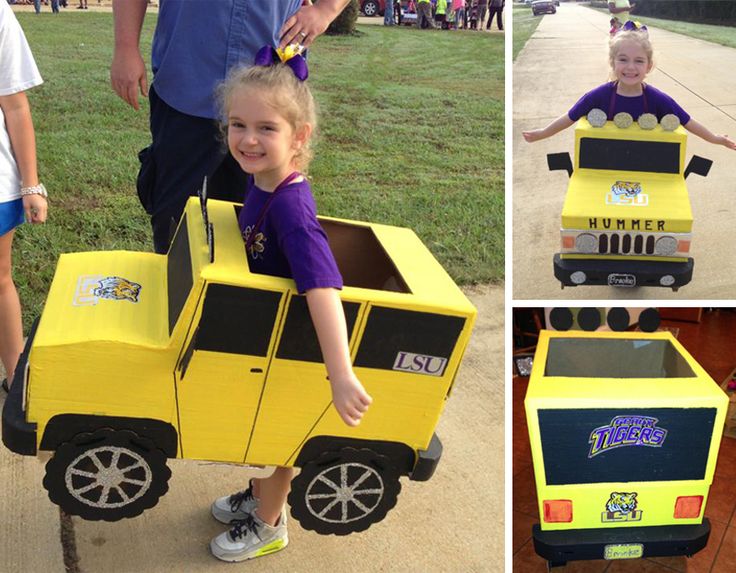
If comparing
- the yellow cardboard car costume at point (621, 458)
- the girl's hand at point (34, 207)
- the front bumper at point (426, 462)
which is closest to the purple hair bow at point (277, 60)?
the front bumper at point (426, 462)

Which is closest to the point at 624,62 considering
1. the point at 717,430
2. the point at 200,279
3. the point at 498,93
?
the point at 717,430

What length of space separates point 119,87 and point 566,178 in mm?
2609

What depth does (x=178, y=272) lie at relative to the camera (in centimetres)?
245

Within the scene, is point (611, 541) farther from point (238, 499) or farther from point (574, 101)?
point (574, 101)

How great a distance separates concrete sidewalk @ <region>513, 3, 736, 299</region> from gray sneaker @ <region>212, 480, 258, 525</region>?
5.79 ft

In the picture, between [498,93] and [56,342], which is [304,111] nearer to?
[56,342]

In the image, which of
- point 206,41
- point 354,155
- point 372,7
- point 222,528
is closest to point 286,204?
point 206,41

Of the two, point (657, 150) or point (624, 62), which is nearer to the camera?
point (624, 62)

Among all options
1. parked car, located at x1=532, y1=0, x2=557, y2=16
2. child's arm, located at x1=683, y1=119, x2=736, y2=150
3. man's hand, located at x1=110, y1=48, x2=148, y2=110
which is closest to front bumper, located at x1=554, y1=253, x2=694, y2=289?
child's arm, located at x1=683, y1=119, x2=736, y2=150

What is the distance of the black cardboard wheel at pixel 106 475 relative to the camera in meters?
2.26

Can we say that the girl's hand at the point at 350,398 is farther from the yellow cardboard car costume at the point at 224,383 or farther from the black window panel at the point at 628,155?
the black window panel at the point at 628,155

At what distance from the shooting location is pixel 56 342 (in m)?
2.14

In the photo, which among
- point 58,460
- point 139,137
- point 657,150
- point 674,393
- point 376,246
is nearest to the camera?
point 58,460

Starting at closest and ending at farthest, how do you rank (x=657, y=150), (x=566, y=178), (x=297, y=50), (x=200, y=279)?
(x=200, y=279), (x=297, y=50), (x=657, y=150), (x=566, y=178)
